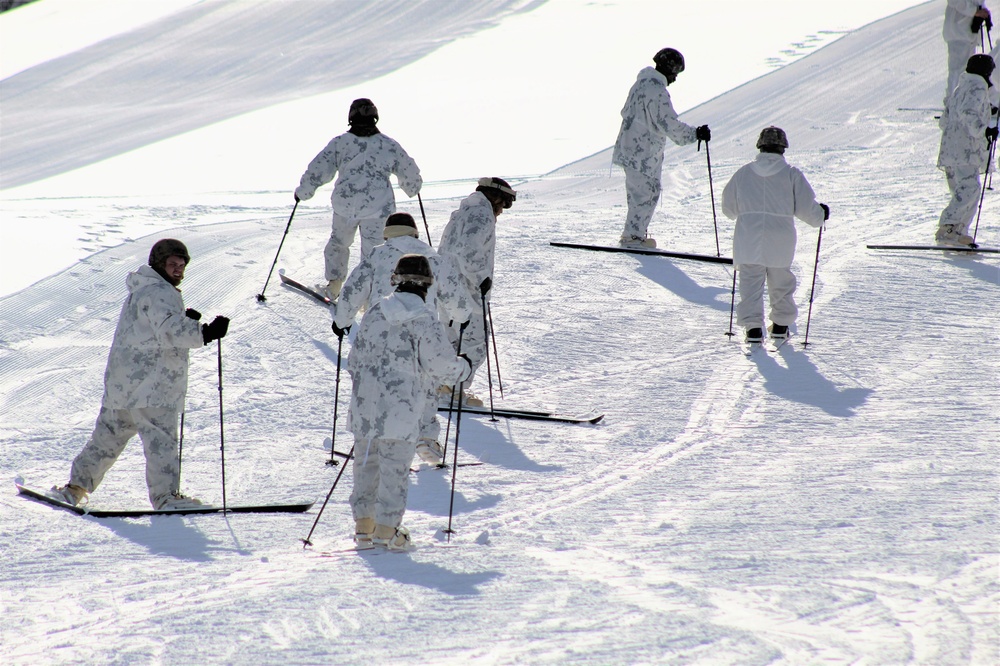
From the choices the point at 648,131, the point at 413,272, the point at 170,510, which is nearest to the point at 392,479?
the point at 413,272

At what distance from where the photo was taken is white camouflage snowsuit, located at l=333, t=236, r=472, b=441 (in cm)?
576

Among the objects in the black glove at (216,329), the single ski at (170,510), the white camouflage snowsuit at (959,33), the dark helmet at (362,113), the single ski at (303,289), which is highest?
the white camouflage snowsuit at (959,33)

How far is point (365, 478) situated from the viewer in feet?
17.2

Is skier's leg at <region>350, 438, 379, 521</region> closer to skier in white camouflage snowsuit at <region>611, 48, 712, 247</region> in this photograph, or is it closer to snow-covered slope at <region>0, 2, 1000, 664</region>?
snow-covered slope at <region>0, 2, 1000, 664</region>

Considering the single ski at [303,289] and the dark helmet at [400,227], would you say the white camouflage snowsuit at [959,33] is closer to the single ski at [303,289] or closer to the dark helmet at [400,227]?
the single ski at [303,289]

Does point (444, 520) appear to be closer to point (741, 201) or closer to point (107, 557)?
point (107, 557)

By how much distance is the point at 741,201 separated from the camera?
328 inches

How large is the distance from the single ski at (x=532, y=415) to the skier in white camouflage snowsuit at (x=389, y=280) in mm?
1043

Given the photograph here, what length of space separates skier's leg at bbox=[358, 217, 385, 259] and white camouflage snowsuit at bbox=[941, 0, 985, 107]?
775cm

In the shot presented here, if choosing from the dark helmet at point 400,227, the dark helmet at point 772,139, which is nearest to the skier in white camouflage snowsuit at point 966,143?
the dark helmet at point 772,139

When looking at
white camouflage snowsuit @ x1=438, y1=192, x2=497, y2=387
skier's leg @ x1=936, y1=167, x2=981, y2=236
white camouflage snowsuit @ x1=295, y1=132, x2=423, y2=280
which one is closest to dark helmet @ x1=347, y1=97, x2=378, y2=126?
white camouflage snowsuit @ x1=295, y1=132, x2=423, y2=280

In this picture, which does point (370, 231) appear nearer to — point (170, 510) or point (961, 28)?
point (170, 510)

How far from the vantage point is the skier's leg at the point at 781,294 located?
329 inches

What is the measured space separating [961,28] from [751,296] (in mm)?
7252
